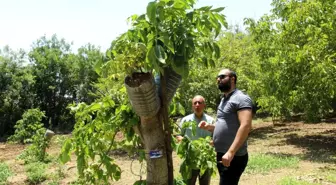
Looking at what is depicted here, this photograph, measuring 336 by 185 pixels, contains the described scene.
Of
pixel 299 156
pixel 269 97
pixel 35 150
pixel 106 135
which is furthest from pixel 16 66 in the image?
pixel 106 135

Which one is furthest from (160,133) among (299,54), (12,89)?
(12,89)

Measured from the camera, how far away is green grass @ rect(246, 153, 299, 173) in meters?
6.89

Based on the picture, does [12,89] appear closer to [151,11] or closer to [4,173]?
[4,173]

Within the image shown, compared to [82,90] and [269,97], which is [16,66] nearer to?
[82,90]

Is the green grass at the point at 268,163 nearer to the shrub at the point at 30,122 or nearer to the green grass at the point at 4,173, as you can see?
the green grass at the point at 4,173

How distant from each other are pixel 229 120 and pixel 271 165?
15.1ft

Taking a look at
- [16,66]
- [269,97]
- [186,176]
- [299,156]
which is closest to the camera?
[186,176]

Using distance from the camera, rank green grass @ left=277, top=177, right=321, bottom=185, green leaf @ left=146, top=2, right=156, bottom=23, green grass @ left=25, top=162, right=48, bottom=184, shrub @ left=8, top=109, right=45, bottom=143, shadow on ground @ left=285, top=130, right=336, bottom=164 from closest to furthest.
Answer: green leaf @ left=146, top=2, right=156, bottom=23 < green grass @ left=277, top=177, right=321, bottom=185 < green grass @ left=25, top=162, right=48, bottom=184 < shadow on ground @ left=285, top=130, right=336, bottom=164 < shrub @ left=8, top=109, right=45, bottom=143

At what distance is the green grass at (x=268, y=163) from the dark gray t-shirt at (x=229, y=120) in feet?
12.8

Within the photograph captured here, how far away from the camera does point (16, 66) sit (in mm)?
16531

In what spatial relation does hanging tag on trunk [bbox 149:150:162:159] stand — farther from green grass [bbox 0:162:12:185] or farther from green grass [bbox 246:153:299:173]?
green grass [bbox 0:162:12:185]

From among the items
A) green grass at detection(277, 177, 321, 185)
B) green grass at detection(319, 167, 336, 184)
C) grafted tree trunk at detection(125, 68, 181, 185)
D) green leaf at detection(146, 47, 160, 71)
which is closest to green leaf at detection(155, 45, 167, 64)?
green leaf at detection(146, 47, 160, 71)

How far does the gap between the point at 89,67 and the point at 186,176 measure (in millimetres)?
16698

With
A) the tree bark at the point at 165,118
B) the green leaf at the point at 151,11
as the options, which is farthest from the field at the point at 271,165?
the green leaf at the point at 151,11
